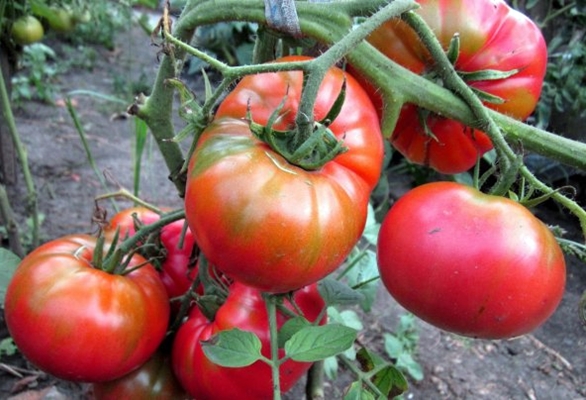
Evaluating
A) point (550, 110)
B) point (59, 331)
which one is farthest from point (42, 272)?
point (550, 110)

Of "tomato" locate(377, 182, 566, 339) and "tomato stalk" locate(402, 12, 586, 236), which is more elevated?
"tomato stalk" locate(402, 12, 586, 236)

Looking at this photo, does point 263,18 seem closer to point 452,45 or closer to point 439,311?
point 452,45

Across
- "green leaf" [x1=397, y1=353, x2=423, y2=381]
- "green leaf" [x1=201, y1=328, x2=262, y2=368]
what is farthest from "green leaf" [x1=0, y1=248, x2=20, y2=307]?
"green leaf" [x1=397, y1=353, x2=423, y2=381]

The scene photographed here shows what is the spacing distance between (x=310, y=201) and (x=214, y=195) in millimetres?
82

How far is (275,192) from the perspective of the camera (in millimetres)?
513

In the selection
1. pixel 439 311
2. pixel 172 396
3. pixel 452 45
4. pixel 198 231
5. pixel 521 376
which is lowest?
pixel 521 376

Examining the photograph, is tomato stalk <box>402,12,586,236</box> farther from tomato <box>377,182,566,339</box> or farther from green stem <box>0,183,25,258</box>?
green stem <box>0,183,25,258</box>

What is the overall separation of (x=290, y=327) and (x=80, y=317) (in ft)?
0.86

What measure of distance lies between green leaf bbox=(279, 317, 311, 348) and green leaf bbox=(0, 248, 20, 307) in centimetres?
46

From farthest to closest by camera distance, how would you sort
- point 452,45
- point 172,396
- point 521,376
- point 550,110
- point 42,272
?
point 550,110
point 521,376
point 172,396
point 42,272
point 452,45

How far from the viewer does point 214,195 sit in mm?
521

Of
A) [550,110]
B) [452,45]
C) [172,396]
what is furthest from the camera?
[550,110]

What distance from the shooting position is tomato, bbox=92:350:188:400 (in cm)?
87

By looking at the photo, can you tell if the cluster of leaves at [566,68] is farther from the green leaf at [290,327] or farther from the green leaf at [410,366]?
the green leaf at [290,327]
